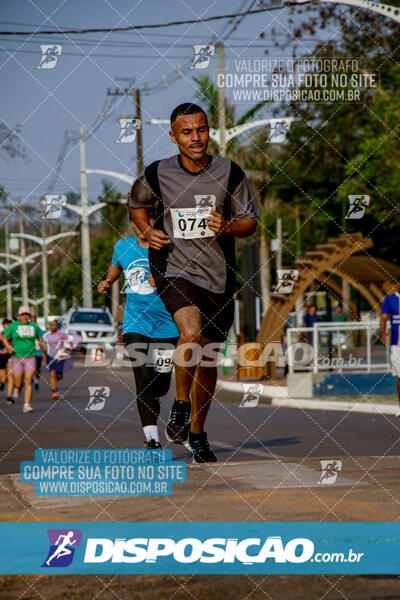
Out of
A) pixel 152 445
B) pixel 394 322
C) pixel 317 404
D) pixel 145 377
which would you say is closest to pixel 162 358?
pixel 145 377

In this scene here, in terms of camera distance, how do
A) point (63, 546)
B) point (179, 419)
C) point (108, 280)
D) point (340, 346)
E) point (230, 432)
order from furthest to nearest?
point (340, 346), point (230, 432), point (108, 280), point (179, 419), point (63, 546)

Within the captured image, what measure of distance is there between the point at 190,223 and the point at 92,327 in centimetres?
3296

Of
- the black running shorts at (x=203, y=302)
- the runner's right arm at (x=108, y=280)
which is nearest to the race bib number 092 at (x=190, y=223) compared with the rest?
the black running shorts at (x=203, y=302)

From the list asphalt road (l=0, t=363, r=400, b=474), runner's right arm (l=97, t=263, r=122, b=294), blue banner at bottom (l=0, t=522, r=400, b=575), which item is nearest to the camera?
blue banner at bottom (l=0, t=522, r=400, b=575)

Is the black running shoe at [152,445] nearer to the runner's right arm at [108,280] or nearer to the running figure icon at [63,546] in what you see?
the runner's right arm at [108,280]

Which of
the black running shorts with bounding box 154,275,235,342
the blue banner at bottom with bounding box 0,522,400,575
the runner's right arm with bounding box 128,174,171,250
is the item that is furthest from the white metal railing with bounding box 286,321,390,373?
the blue banner at bottom with bounding box 0,522,400,575

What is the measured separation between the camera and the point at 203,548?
431cm

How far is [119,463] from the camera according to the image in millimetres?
6984

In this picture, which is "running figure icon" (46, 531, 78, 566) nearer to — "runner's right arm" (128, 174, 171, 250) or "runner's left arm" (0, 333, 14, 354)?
"runner's right arm" (128, 174, 171, 250)

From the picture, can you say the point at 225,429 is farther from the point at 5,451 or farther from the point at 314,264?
the point at 314,264

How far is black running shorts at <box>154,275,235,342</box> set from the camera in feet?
21.9

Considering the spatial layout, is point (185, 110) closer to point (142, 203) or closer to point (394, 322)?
point (142, 203)

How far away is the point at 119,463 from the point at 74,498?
1478 mm

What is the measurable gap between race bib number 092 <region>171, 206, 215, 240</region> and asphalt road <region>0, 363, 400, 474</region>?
81.9 inches
